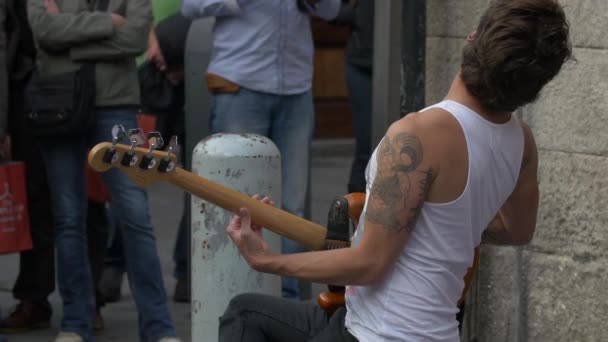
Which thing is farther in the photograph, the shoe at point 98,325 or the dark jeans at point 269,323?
the shoe at point 98,325

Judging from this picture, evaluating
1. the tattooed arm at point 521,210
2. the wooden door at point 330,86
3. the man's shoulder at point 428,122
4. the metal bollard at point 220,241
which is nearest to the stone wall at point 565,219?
the metal bollard at point 220,241

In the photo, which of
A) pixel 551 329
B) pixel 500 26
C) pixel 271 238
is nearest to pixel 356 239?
pixel 500 26

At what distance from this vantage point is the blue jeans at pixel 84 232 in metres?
4.95

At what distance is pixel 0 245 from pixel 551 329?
7.37 feet

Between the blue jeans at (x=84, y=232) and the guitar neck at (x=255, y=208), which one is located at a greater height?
the guitar neck at (x=255, y=208)

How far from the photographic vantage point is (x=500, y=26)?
106 inches

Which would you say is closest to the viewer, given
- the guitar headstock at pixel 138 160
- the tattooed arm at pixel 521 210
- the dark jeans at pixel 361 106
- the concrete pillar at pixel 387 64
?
the guitar headstock at pixel 138 160

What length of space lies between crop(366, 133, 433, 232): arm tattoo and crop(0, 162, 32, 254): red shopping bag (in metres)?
2.90

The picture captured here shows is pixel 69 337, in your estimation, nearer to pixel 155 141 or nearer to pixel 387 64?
pixel 387 64

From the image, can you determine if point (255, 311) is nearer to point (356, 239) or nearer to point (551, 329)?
point (356, 239)

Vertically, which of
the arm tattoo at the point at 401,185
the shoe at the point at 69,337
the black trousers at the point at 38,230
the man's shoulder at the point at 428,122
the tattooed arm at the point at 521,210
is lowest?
the shoe at the point at 69,337

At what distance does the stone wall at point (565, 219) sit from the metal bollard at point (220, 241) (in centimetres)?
90

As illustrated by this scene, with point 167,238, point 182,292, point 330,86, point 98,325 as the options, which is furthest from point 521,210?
point 330,86

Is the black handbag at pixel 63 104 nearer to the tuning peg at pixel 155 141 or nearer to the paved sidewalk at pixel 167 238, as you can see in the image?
the paved sidewalk at pixel 167 238
